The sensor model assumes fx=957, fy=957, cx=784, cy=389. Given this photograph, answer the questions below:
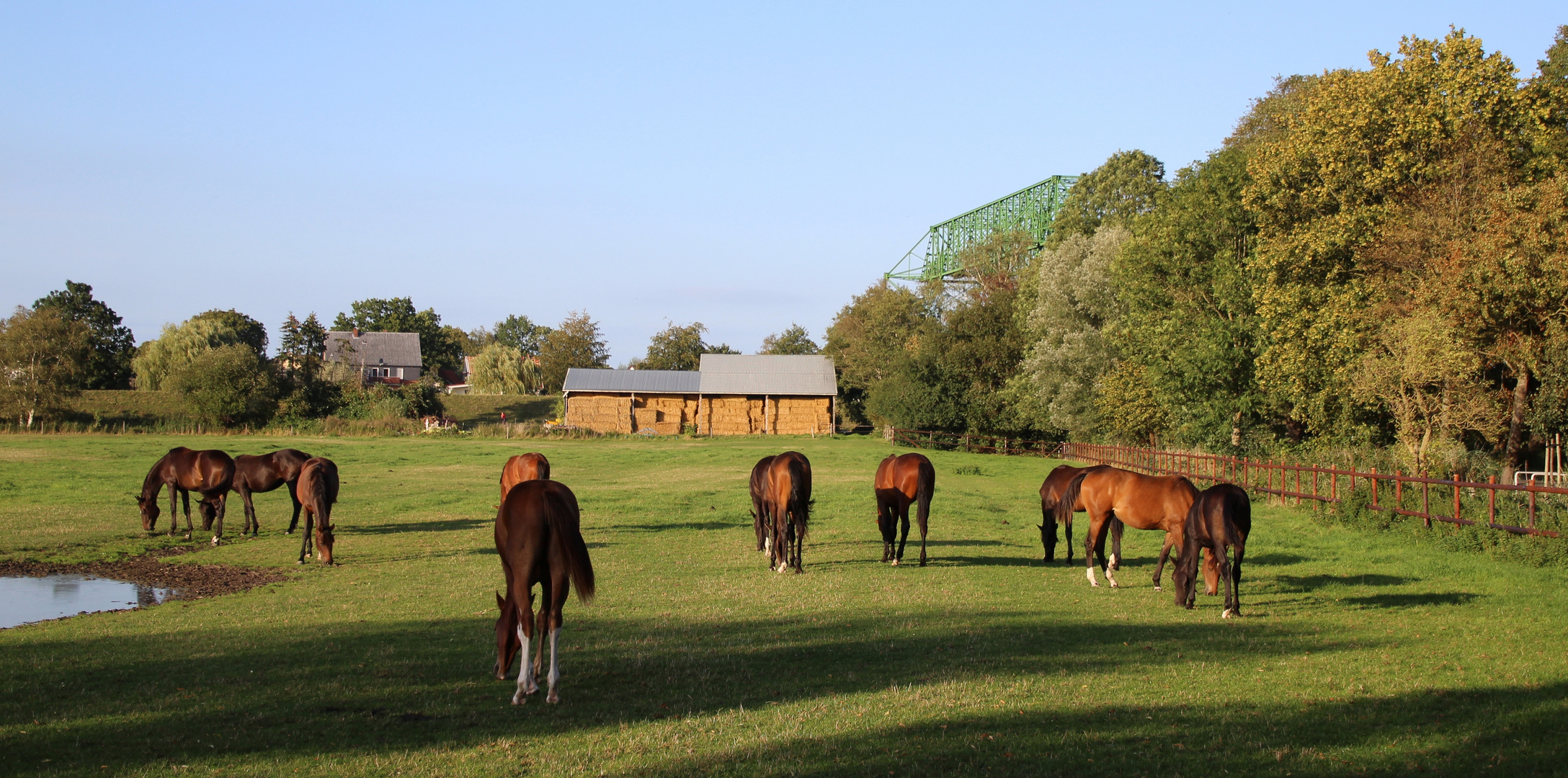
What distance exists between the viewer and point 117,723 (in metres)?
6.24

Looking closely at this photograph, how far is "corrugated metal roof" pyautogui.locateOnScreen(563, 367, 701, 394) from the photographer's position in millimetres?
66500

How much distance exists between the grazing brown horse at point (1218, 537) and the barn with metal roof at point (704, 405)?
55.8 m

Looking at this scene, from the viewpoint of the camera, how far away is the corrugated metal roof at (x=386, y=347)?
102m

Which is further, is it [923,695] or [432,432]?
[432,432]

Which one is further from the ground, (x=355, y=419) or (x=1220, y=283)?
(x=1220, y=283)

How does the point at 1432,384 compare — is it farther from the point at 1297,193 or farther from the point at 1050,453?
the point at 1050,453

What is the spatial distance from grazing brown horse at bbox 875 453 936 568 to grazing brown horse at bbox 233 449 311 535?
11428 mm

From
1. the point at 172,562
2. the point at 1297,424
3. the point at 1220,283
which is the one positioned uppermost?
the point at 1220,283

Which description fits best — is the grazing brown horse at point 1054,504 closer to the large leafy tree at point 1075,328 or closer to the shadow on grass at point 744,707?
the shadow on grass at point 744,707

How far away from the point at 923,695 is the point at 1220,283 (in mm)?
29786

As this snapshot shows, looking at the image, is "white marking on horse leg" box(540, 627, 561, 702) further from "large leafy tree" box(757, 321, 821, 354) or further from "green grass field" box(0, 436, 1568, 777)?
"large leafy tree" box(757, 321, 821, 354)

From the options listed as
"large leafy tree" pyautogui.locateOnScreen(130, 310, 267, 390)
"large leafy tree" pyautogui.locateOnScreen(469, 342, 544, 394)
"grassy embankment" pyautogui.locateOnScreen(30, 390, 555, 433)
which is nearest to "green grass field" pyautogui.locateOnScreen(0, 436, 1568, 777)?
"grassy embankment" pyautogui.locateOnScreen(30, 390, 555, 433)

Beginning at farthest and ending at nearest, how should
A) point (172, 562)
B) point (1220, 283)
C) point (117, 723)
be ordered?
point (1220, 283), point (172, 562), point (117, 723)

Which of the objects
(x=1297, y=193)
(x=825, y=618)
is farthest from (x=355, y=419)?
(x=825, y=618)
